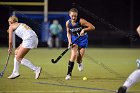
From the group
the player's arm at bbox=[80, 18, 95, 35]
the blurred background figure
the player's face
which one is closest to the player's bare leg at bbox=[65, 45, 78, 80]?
the player's arm at bbox=[80, 18, 95, 35]

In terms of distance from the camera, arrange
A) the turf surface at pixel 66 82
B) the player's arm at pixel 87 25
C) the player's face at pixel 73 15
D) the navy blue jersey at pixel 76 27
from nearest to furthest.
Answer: the turf surface at pixel 66 82, the player's face at pixel 73 15, the player's arm at pixel 87 25, the navy blue jersey at pixel 76 27

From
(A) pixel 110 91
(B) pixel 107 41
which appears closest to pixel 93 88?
(A) pixel 110 91

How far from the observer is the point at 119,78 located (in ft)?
42.4

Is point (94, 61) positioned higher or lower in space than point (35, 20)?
higher

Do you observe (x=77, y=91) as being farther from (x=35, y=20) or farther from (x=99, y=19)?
(x=99, y=19)

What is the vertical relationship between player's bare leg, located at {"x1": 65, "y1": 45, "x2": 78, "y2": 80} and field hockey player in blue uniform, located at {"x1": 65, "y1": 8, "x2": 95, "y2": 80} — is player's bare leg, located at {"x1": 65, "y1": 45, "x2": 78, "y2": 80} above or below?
below

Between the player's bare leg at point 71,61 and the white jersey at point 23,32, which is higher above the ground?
the white jersey at point 23,32

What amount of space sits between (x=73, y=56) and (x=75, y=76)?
942 millimetres

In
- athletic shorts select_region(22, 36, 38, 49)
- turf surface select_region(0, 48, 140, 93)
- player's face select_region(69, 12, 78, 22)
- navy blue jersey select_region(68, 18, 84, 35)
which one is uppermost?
player's face select_region(69, 12, 78, 22)

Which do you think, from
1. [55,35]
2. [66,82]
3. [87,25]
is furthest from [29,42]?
[55,35]

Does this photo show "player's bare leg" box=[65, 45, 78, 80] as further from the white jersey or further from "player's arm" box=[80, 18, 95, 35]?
the white jersey

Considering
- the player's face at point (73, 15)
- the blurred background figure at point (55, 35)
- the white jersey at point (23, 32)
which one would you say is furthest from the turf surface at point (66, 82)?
the blurred background figure at point (55, 35)

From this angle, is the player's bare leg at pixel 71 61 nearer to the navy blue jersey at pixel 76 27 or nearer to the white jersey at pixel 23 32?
the navy blue jersey at pixel 76 27

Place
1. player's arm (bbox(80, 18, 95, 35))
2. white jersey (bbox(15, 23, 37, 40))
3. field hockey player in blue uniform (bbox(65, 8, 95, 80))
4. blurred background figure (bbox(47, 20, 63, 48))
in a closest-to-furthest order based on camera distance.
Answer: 1. white jersey (bbox(15, 23, 37, 40))
2. field hockey player in blue uniform (bbox(65, 8, 95, 80))
3. player's arm (bbox(80, 18, 95, 35))
4. blurred background figure (bbox(47, 20, 63, 48))
